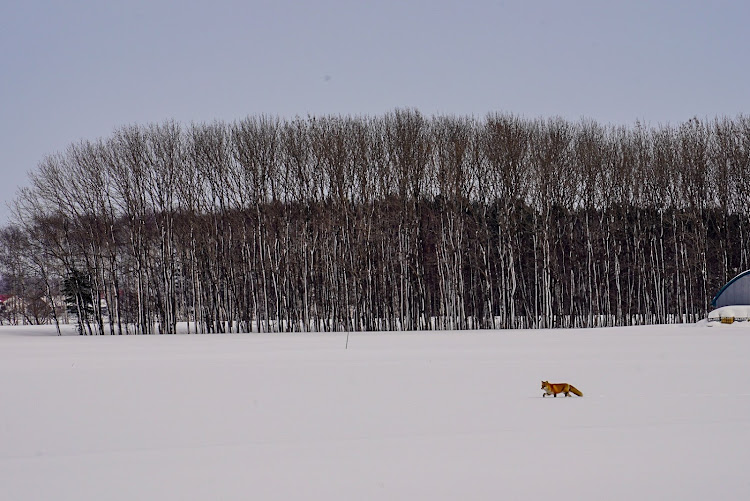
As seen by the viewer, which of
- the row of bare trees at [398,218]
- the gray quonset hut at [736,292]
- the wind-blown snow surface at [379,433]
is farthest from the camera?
the row of bare trees at [398,218]

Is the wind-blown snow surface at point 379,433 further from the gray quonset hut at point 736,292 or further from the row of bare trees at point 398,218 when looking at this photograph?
the row of bare trees at point 398,218

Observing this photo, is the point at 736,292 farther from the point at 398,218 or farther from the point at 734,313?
the point at 398,218

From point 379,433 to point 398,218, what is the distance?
3702 cm

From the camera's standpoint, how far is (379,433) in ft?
30.6

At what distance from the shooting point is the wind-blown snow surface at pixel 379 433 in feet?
22.4

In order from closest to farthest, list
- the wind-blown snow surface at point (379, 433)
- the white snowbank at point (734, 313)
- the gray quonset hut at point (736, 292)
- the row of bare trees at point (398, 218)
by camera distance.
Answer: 1. the wind-blown snow surface at point (379, 433)
2. the white snowbank at point (734, 313)
3. the gray quonset hut at point (736, 292)
4. the row of bare trees at point (398, 218)

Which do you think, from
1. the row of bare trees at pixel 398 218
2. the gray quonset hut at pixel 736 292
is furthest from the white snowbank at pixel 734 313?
the row of bare trees at pixel 398 218

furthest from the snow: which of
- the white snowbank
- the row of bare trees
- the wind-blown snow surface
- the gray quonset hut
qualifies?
the wind-blown snow surface

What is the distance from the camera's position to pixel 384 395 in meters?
12.9

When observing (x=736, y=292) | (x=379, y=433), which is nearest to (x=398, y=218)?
(x=736, y=292)

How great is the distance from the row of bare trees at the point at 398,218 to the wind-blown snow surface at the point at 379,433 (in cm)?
2745

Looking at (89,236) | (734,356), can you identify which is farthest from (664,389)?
(89,236)

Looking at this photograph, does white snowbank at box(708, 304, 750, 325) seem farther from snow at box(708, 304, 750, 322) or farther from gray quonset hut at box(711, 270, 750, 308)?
gray quonset hut at box(711, 270, 750, 308)

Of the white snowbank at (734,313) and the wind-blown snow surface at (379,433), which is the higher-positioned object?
the wind-blown snow surface at (379,433)
